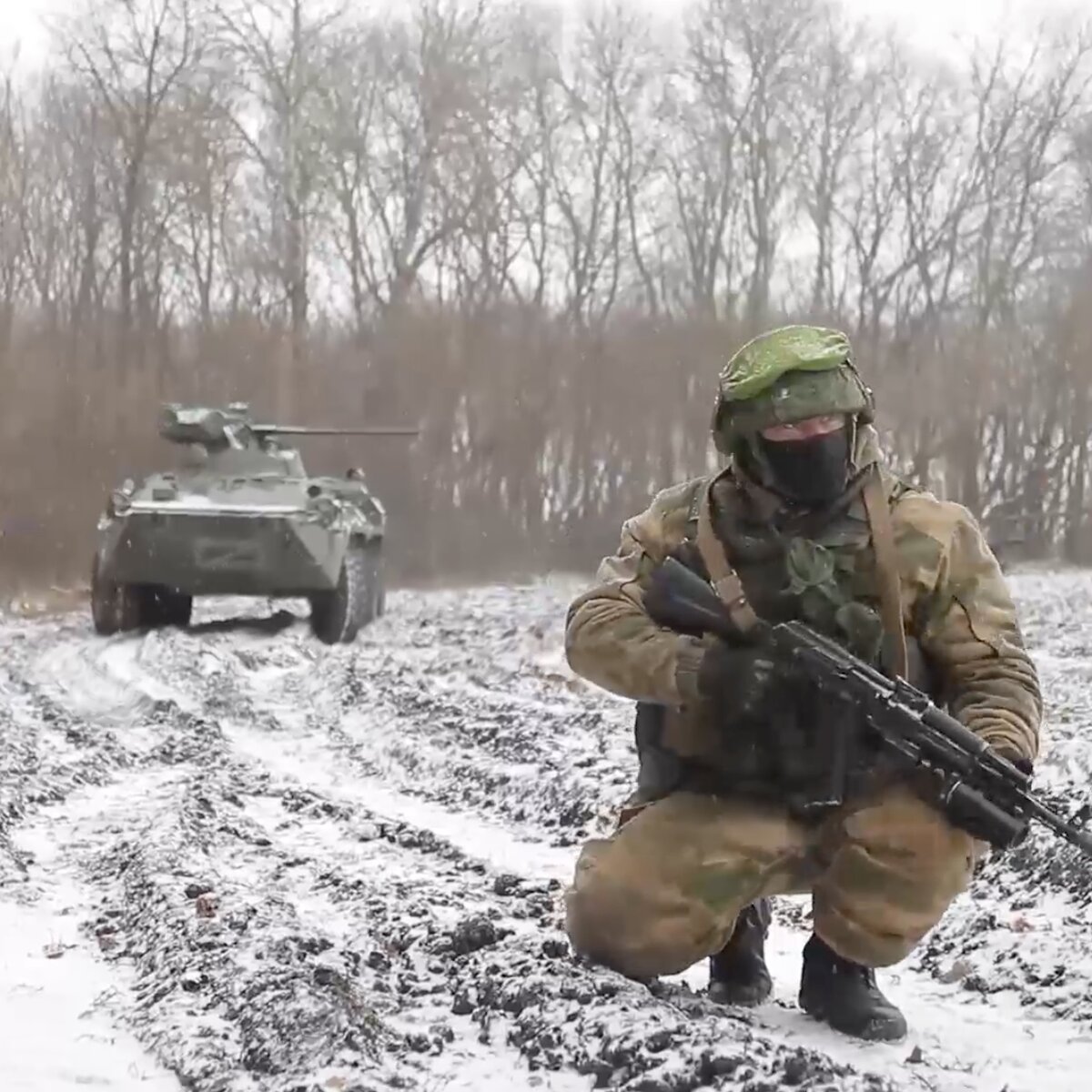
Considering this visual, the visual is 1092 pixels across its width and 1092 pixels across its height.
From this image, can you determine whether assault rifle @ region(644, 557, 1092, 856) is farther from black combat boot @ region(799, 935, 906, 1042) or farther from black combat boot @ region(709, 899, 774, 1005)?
black combat boot @ region(709, 899, 774, 1005)

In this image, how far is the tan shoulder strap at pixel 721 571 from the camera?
10.3 feet

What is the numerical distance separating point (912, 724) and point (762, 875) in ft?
1.59

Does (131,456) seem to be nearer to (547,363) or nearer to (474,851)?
(547,363)

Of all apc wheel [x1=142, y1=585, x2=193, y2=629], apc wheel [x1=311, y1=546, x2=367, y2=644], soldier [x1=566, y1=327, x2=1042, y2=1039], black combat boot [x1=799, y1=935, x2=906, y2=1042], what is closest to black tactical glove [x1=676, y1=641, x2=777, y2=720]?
soldier [x1=566, y1=327, x2=1042, y2=1039]

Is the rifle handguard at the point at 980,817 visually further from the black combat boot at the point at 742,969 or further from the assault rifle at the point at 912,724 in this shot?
the black combat boot at the point at 742,969

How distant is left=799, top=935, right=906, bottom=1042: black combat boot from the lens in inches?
128

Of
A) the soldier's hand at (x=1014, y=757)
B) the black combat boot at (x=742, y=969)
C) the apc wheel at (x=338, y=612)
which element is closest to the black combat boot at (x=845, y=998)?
the black combat boot at (x=742, y=969)

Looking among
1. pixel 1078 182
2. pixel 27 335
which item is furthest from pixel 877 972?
pixel 1078 182

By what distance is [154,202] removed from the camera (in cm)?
2655

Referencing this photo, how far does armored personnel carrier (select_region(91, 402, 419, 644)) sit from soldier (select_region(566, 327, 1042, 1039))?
971 centimetres

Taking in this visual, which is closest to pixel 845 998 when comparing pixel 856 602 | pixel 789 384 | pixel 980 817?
pixel 980 817

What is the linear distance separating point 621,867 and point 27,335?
22.7 m

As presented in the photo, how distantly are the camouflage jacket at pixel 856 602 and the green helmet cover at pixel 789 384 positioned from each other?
18 centimetres

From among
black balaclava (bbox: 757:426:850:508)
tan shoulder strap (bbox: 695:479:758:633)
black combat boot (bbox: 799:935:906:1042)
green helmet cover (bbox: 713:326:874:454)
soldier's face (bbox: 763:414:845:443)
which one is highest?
green helmet cover (bbox: 713:326:874:454)
